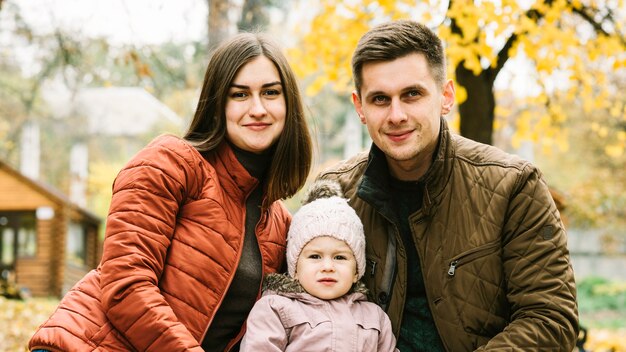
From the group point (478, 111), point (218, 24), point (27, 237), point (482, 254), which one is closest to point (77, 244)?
point (27, 237)

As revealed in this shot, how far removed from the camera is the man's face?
322 cm

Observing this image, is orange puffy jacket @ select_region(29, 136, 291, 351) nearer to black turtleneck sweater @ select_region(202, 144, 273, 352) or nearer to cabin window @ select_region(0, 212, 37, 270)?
black turtleneck sweater @ select_region(202, 144, 273, 352)

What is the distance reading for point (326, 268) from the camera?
3.17 meters

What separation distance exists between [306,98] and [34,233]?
77.9ft

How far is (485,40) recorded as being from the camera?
584 centimetres

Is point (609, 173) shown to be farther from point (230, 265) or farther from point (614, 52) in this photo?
point (230, 265)

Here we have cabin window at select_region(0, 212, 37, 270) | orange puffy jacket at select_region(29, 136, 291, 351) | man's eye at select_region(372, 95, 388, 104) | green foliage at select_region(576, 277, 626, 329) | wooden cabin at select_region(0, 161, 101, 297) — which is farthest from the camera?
cabin window at select_region(0, 212, 37, 270)

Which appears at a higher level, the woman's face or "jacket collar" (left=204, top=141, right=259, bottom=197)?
the woman's face

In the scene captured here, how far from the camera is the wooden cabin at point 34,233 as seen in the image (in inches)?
941

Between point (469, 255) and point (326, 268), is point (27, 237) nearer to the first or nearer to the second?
point (326, 268)

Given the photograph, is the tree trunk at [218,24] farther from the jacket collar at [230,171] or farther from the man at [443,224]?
the jacket collar at [230,171]

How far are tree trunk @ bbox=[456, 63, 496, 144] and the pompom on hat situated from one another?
3297 millimetres

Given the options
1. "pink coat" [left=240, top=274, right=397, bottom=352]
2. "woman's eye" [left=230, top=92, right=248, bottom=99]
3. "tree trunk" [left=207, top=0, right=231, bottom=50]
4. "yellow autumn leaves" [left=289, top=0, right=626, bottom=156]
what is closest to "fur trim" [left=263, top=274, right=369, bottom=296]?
"pink coat" [left=240, top=274, right=397, bottom=352]

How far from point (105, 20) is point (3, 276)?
1844cm
